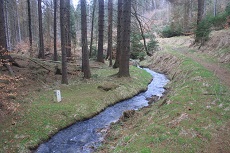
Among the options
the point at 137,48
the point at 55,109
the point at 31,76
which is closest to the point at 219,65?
the point at 55,109

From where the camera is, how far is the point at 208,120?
771cm

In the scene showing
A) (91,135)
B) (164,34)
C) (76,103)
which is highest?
(164,34)

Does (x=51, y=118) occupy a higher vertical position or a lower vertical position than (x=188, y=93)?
lower

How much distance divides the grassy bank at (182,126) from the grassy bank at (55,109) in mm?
2676

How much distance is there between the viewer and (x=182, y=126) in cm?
749

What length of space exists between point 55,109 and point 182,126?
6.82m

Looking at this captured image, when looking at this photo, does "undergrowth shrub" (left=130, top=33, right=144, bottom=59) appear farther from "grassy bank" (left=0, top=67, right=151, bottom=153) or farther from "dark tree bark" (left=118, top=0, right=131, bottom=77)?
"grassy bank" (left=0, top=67, right=151, bottom=153)

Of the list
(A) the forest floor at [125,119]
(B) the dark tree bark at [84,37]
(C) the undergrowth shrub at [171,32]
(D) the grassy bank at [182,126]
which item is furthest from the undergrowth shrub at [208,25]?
(C) the undergrowth shrub at [171,32]

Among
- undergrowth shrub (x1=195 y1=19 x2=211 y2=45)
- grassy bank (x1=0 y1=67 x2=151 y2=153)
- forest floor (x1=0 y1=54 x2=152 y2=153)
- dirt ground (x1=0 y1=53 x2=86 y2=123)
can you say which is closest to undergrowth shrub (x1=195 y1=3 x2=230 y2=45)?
undergrowth shrub (x1=195 y1=19 x2=211 y2=45)

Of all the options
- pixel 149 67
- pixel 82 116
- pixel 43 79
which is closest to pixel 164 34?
pixel 149 67

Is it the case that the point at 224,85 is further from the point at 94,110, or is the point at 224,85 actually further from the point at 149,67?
the point at 149,67

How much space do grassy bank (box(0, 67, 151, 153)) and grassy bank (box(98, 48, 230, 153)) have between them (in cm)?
268

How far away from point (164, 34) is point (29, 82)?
37.0 metres

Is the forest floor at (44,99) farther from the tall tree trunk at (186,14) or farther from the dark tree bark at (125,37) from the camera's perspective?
the tall tree trunk at (186,14)
